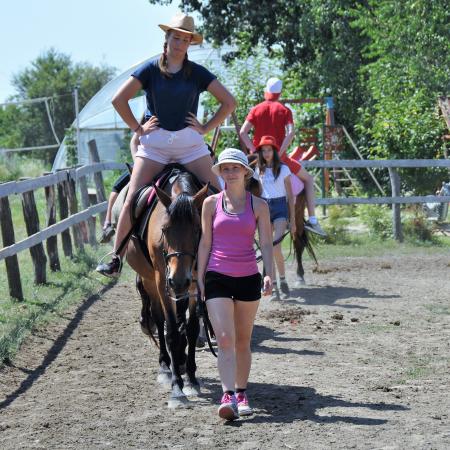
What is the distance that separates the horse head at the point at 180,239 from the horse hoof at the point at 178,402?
2.27 feet

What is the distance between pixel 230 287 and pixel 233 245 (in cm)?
27

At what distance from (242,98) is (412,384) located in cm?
1770

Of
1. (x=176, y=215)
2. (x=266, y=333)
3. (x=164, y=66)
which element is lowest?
(x=266, y=333)

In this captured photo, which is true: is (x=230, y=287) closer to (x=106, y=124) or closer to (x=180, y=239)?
(x=180, y=239)

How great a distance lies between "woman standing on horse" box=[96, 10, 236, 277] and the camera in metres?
8.30

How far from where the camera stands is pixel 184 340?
25.8ft

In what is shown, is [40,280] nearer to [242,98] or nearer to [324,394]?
[324,394]

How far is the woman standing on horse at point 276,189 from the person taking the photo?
40.5 feet

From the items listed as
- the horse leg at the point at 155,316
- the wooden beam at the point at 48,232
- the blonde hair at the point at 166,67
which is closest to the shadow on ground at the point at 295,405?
the horse leg at the point at 155,316

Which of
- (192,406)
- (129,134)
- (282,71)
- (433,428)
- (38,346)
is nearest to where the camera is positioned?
(433,428)

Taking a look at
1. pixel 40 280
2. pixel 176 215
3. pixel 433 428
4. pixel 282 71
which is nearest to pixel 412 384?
pixel 433 428

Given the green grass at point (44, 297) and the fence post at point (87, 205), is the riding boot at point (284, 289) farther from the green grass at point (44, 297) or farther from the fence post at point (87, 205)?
the fence post at point (87, 205)

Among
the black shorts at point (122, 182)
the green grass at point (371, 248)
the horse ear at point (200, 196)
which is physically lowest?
the green grass at point (371, 248)

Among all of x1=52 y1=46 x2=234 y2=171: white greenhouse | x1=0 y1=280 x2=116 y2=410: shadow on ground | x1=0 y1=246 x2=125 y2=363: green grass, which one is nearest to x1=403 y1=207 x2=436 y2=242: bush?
x1=0 y1=246 x2=125 y2=363: green grass
